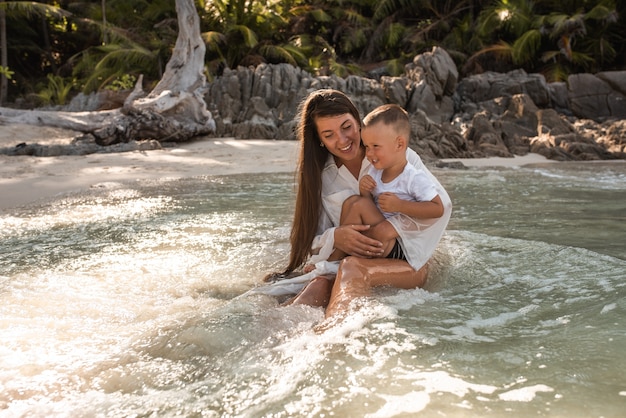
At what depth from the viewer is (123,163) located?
992cm

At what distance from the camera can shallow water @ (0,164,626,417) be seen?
203 cm

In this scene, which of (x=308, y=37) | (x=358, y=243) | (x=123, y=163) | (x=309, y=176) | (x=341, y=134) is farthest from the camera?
(x=308, y=37)

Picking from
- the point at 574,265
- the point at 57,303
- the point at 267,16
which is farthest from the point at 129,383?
the point at 267,16

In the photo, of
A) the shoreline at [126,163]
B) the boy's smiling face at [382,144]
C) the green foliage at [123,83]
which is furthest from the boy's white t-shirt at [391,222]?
the green foliage at [123,83]

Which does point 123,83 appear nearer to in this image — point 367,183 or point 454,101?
point 454,101

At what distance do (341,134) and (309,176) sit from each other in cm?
33

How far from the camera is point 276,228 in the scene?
5.42m

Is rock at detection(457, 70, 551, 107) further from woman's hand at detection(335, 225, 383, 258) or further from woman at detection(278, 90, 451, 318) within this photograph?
woman's hand at detection(335, 225, 383, 258)

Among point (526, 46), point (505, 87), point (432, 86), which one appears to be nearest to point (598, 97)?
point (505, 87)

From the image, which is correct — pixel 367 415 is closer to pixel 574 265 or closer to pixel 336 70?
pixel 574 265

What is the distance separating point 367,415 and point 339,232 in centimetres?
157

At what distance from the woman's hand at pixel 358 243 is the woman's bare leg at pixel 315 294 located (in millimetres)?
221

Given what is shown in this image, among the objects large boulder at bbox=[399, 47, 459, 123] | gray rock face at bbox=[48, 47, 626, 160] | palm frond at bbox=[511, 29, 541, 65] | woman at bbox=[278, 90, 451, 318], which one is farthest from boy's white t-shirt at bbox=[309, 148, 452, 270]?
palm frond at bbox=[511, 29, 541, 65]

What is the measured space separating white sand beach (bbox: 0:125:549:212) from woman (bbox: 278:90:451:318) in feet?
13.2
